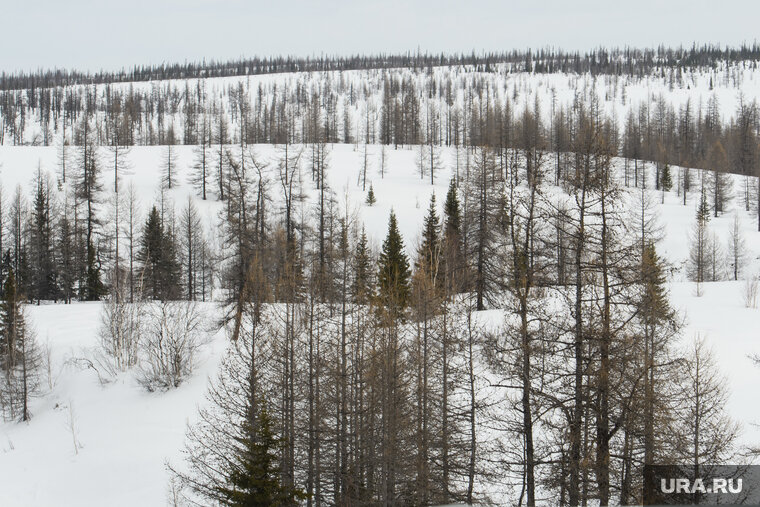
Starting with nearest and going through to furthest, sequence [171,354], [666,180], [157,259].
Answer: [171,354] < [157,259] < [666,180]

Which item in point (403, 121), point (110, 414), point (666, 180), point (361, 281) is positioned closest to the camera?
point (361, 281)

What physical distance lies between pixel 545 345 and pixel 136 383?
24.7m

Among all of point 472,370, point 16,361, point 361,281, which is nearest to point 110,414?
point 16,361

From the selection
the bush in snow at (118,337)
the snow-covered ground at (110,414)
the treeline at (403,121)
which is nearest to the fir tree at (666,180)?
the treeline at (403,121)

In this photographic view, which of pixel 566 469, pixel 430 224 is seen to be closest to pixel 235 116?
pixel 430 224

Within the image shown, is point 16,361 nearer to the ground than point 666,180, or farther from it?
nearer to the ground

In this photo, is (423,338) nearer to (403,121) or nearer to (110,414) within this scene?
(110,414)

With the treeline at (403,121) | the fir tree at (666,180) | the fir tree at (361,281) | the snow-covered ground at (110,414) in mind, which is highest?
the treeline at (403,121)

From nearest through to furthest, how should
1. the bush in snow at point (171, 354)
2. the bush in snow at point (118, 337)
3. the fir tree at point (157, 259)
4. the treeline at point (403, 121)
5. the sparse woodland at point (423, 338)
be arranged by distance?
the sparse woodland at point (423, 338), the bush in snow at point (171, 354), the bush in snow at point (118, 337), the fir tree at point (157, 259), the treeline at point (403, 121)

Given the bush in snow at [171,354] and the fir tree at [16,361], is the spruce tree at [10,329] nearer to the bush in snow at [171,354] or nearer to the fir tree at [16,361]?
the fir tree at [16,361]

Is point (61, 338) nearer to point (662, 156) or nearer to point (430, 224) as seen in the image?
point (430, 224)

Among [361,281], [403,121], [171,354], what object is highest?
[403,121]

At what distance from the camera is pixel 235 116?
169500 millimetres

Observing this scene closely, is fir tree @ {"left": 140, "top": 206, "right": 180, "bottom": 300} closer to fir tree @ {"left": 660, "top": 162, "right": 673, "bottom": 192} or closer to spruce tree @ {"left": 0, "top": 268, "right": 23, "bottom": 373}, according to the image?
spruce tree @ {"left": 0, "top": 268, "right": 23, "bottom": 373}
